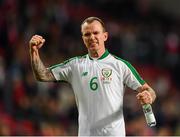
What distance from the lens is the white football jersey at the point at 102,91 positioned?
220 inches

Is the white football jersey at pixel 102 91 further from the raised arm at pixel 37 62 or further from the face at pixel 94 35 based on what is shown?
the raised arm at pixel 37 62

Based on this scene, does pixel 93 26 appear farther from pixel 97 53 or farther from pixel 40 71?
pixel 40 71

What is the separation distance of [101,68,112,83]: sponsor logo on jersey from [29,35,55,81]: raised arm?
483 mm

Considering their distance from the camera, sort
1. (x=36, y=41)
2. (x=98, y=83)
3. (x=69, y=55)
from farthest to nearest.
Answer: (x=69, y=55) → (x=98, y=83) → (x=36, y=41)

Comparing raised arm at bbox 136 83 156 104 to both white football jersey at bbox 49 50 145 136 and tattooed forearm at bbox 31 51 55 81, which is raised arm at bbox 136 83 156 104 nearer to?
white football jersey at bbox 49 50 145 136

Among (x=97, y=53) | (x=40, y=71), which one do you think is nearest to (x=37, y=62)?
(x=40, y=71)

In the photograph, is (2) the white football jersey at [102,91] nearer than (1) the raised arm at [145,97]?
No

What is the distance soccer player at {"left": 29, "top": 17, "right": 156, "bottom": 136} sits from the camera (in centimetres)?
558

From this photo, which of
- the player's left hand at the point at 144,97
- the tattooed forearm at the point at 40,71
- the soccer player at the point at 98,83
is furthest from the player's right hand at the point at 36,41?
the player's left hand at the point at 144,97

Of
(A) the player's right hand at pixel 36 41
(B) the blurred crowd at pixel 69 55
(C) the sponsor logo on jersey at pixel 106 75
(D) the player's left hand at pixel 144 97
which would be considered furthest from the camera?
(B) the blurred crowd at pixel 69 55

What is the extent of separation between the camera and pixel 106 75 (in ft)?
18.4

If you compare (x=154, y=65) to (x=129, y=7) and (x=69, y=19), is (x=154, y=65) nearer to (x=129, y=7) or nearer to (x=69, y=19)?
(x=69, y=19)

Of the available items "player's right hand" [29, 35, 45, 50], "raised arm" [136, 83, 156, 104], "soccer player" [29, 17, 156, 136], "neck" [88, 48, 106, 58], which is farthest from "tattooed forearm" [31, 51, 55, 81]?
"raised arm" [136, 83, 156, 104]

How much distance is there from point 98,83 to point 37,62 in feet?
1.91
